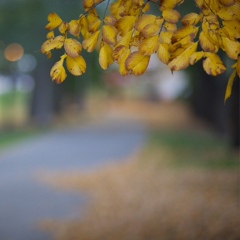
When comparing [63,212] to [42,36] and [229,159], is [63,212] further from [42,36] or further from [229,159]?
[42,36]

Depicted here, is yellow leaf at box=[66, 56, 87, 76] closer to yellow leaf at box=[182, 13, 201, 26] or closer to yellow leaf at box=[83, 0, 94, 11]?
yellow leaf at box=[83, 0, 94, 11]

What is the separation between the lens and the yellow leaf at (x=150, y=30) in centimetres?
268

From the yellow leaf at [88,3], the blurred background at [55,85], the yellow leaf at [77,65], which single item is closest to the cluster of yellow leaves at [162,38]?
the yellow leaf at [77,65]

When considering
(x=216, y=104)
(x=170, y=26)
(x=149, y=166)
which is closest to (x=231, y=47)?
(x=170, y=26)

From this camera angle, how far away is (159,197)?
9602 mm

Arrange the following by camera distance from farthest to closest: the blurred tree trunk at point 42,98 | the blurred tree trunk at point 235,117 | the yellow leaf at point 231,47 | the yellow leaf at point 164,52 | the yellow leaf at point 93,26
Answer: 1. the blurred tree trunk at point 42,98
2. the blurred tree trunk at point 235,117
3. the yellow leaf at point 93,26
4. the yellow leaf at point 164,52
5. the yellow leaf at point 231,47

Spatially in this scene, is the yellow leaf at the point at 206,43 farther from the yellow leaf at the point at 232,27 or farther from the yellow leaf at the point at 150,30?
the yellow leaf at the point at 150,30

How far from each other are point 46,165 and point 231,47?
1153 cm

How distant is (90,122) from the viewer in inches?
1184

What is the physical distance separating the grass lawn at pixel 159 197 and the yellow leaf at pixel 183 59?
12.9 ft

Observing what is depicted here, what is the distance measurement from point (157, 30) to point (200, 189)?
7.56 metres

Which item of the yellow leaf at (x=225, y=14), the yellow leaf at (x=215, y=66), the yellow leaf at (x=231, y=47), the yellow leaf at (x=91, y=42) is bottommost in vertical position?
the yellow leaf at (x=215, y=66)

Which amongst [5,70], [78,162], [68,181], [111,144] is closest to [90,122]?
[5,70]

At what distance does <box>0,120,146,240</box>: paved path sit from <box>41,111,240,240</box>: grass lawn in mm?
385
